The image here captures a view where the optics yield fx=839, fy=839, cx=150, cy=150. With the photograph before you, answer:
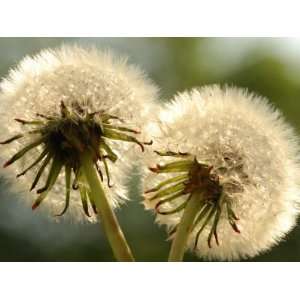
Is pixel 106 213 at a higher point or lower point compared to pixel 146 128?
lower

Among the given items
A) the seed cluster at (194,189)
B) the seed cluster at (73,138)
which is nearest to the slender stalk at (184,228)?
the seed cluster at (194,189)

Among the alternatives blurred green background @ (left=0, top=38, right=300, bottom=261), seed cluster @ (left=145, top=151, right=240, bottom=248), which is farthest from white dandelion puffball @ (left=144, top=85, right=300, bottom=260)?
blurred green background @ (left=0, top=38, right=300, bottom=261)

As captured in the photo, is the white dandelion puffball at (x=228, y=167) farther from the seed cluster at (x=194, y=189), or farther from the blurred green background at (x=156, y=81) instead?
the blurred green background at (x=156, y=81)

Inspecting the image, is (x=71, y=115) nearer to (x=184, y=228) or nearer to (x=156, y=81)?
(x=184, y=228)
